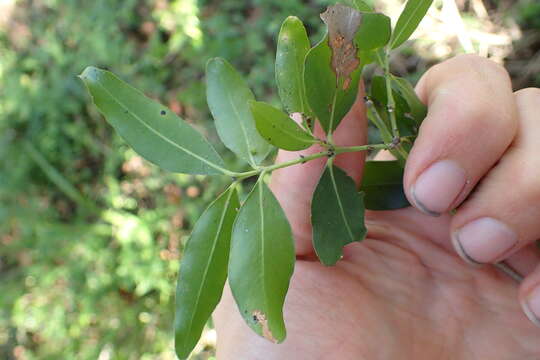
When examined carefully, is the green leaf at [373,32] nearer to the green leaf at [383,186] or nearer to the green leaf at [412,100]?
the green leaf at [412,100]

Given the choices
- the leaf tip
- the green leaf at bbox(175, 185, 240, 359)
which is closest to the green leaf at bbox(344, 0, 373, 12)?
the green leaf at bbox(175, 185, 240, 359)

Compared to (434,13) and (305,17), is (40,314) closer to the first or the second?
(305,17)

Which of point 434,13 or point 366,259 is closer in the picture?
point 366,259

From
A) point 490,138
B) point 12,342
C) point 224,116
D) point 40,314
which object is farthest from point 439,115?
point 12,342

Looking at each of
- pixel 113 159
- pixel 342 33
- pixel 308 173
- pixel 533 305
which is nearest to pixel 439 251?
pixel 533 305

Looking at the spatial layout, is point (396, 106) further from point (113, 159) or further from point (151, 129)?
point (113, 159)
